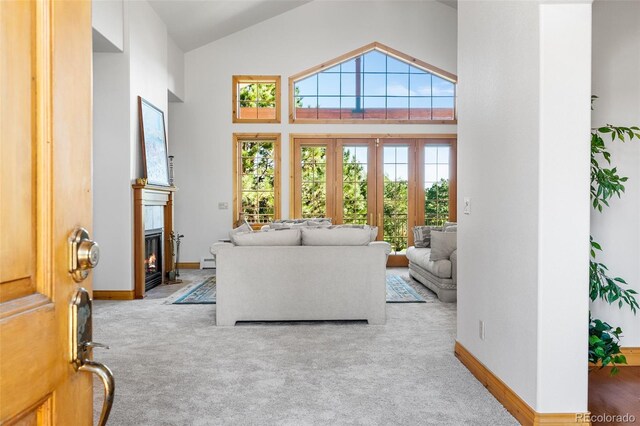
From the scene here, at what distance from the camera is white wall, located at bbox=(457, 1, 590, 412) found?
2.24 meters

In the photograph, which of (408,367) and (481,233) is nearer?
(481,233)

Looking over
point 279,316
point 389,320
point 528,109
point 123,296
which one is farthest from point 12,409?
point 123,296

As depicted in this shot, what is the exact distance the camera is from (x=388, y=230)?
28.7 feet

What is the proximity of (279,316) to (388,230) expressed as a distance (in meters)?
4.68

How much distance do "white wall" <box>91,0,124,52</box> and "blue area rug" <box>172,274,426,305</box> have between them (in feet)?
9.92

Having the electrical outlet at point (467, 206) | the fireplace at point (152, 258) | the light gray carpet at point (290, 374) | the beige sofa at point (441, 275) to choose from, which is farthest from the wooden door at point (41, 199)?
the fireplace at point (152, 258)

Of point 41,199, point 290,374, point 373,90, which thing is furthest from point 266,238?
point 373,90

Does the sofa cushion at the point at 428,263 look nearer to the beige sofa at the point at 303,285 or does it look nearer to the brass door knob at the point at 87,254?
the beige sofa at the point at 303,285

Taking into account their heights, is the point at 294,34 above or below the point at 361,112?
above

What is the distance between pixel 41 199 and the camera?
0.68m

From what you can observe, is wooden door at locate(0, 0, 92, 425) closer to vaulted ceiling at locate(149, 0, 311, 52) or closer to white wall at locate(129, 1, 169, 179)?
white wall at locate(129, 1, 169, 179)

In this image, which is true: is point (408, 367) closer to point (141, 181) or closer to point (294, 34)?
point (141, 181)

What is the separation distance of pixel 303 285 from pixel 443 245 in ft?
6.89

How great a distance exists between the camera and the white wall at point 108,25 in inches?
197
